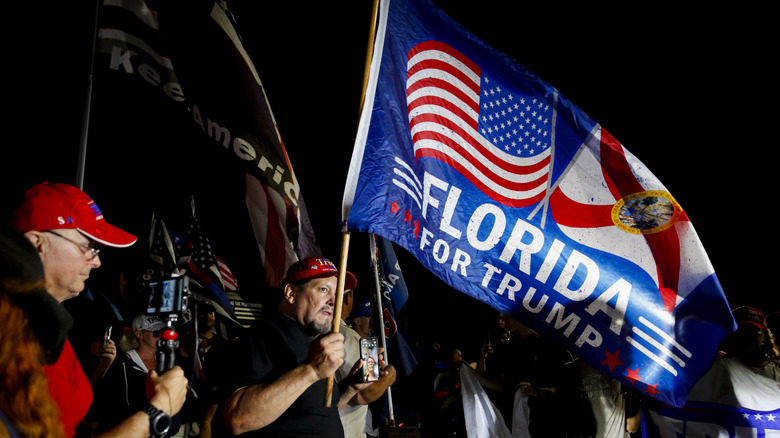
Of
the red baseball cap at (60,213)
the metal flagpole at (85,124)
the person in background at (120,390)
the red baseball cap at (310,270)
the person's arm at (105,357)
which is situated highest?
the metal flagpole at (85,124)

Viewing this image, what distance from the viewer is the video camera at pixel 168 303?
2.02 metres

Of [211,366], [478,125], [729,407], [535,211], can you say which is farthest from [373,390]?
[729,407]

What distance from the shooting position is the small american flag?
387 cm

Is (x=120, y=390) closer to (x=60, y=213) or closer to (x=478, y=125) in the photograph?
(x=60, y=213)

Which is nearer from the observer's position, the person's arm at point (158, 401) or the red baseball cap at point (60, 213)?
the person's arm at point (158, 401)

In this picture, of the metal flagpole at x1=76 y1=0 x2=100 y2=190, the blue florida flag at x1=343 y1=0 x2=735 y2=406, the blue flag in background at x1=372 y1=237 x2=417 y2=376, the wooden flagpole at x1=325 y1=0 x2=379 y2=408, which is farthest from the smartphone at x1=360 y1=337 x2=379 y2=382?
the blue flag in background at x1=372 y1=237 x2=417 y2=376

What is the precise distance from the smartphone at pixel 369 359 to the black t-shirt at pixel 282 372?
30 cm

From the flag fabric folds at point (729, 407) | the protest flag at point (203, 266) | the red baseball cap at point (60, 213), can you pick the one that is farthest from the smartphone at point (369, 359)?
the flag fabric folds at point (729, 407)

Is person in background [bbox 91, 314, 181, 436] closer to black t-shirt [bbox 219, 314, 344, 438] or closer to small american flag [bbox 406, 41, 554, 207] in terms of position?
black t-shirt [bbox 219, 314, 344, 438]

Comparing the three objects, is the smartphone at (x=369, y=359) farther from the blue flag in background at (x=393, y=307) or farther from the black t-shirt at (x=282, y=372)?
the blue flag in background at (x=393, y=307)

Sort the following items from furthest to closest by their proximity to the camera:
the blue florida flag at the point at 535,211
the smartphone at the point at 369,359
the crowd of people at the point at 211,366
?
the blue florida flag at the point at 535,211, the smartphone at the point at 369,359, the crowd of people at the point at 211,366

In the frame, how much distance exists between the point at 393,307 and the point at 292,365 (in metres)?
A: 4.79

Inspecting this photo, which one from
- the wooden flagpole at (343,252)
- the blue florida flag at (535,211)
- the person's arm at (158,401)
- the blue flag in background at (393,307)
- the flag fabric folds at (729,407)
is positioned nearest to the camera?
the person's arm at (158,401)

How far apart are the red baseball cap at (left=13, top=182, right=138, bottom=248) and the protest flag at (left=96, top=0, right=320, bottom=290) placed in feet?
8.29
